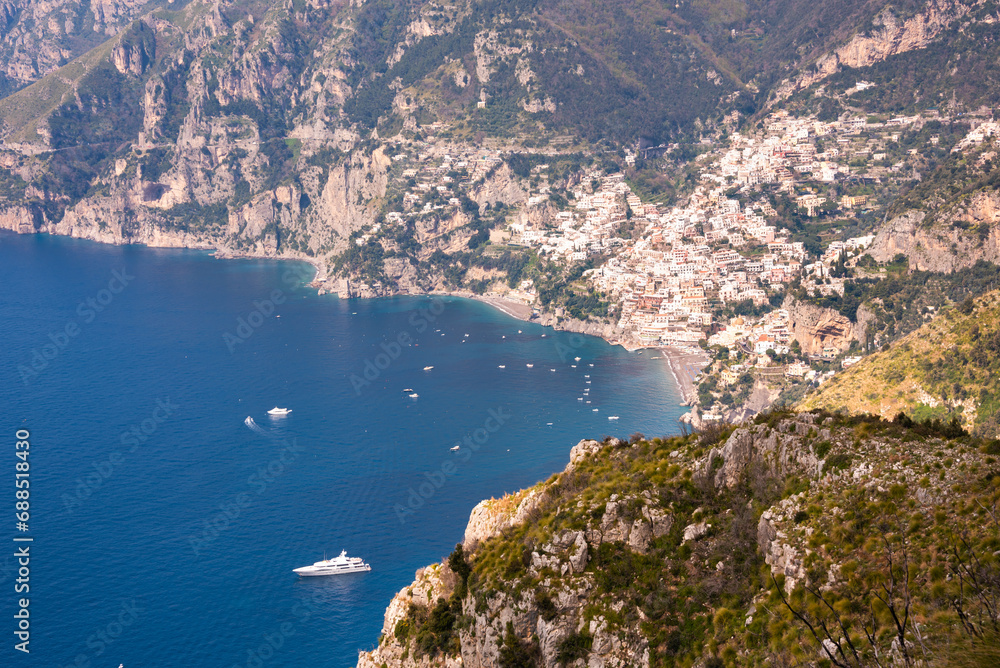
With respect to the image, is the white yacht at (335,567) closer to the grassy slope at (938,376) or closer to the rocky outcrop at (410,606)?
the rocky outcrop at (410,606)

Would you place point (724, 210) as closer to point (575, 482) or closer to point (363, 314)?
point (363, 314)

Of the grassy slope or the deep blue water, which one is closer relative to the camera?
the deep blue water

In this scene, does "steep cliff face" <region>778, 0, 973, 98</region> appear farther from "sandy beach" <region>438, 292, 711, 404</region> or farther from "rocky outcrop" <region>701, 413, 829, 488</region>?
"rocky outcrop" <region>701, 413, 829, 488</region>

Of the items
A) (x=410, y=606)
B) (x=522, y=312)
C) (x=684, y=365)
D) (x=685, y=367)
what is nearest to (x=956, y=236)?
(x=685, y=367)

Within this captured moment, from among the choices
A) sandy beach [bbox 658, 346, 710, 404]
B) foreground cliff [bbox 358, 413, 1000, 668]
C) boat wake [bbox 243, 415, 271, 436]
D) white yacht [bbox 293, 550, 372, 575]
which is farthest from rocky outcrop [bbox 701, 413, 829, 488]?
sandy beach [bbox 658, 346, 710, 404]

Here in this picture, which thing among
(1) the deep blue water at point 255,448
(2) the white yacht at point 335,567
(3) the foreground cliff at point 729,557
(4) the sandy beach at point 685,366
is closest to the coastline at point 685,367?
(4) the sandy beach at point 685,366

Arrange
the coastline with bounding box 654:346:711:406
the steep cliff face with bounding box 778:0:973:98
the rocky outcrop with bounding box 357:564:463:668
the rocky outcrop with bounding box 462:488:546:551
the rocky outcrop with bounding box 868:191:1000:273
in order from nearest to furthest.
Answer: the rocky outcrop with bounding box 357:564:463:668 < the rocky outcrop with bounding box 462:488:546:551 < the rocky outcrop with bounding box 868:191:1000:273 < the coastline with bounding box 654:346:711:406 < the steep cliff face with bounding box 778:0:973:98
